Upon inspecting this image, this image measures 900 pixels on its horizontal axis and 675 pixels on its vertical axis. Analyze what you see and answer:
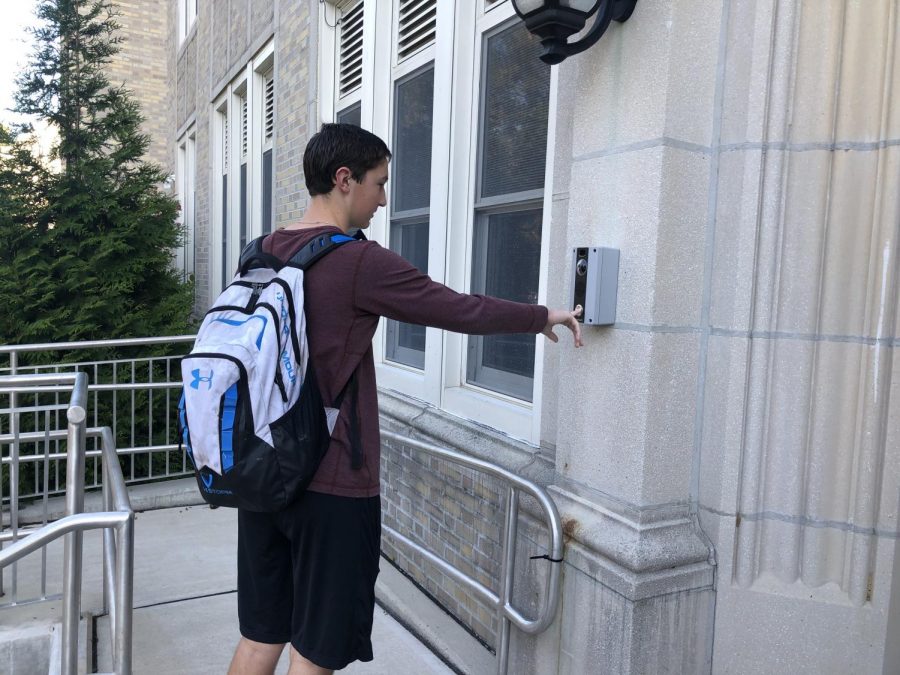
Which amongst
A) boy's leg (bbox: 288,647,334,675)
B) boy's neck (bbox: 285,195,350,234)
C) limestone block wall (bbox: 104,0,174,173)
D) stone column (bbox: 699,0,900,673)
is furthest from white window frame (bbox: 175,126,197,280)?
stone column (bbox: 699,0,900,673)

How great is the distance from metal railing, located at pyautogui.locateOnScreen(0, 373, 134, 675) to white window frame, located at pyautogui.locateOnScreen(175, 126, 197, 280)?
8754 millimetres

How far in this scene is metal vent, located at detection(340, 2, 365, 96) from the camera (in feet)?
17.3

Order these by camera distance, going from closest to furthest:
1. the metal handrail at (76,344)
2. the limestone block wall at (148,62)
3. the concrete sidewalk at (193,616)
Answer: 1. the concrete sidewalk at (193,616)
2. the metal handrail at (76,344)
3. the limestone block wall at (148,62)

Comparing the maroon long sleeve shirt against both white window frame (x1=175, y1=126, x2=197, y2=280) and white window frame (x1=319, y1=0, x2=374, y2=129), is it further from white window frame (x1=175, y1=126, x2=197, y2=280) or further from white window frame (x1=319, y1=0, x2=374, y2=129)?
white window frame (x1=175, y1=126, x2=197, y2=280)

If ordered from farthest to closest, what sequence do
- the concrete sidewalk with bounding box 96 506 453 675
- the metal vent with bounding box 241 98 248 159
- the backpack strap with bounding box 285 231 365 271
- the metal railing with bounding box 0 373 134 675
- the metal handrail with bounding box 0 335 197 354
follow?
the metal vent with bounding box 241 98 248 159 < the metal handrail with bounding box 0 335 197 354 < the concrete sidewalk with bounding box 96 506 453 675 < the backpack strap with bounding box 285 231 365 271 < the metal railing with bounding box 0 373 134 675

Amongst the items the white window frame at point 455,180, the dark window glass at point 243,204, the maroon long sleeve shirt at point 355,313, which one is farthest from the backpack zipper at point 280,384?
the dark window glass at point 243,204

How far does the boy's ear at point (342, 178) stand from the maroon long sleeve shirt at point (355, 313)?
0.44 feet

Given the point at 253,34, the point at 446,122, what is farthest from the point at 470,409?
the point at 253,34

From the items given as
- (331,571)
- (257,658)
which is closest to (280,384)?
(331,571)

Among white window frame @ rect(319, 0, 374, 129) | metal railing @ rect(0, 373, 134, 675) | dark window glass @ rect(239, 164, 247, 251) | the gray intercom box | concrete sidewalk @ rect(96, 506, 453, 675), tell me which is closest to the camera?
metal railing @ rect(0, 373, 134, 675)

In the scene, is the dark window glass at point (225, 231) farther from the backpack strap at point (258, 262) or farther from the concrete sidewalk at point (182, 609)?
the backpack strap at point (258, 262)

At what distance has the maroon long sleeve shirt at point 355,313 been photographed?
1.93 m

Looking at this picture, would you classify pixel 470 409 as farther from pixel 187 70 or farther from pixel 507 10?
pixel 187 70

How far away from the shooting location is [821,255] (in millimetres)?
2219
